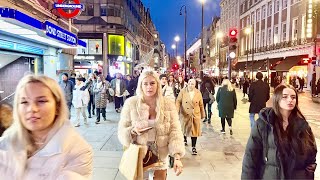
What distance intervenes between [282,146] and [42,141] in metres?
2.20

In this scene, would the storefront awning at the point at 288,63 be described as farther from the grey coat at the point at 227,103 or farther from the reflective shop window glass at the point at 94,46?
the grey coat at the point at 227,103

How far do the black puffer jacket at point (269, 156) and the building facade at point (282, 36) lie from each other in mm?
31562

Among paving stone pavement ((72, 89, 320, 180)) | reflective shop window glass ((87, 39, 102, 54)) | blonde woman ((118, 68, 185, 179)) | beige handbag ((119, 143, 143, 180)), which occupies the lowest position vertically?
paving stone pavement ((72, 89, 320, 180))

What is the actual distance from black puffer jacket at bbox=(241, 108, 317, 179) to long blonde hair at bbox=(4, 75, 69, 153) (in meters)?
2.00

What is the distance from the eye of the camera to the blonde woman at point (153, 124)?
157 inches

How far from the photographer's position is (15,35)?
41.6ft

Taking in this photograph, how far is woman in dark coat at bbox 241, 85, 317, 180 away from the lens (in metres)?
3.25

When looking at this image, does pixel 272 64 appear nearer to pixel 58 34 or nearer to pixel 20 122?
pixel 58 34

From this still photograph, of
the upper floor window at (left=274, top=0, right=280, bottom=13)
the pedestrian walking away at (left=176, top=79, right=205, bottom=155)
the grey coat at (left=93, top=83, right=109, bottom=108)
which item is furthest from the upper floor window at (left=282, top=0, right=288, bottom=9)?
the pedestrian walking away at (left=176, top=79, right=205, bottom=155)

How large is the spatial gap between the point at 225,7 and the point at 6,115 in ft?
277

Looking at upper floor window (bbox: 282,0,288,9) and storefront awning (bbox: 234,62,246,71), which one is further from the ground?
upper floor window (bbox: 282,0,288,9)

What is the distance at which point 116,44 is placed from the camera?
4647 cm

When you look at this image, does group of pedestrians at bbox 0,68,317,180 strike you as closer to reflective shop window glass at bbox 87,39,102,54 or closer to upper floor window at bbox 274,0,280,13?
reflective shop window glass at bbox 87,39,102,54

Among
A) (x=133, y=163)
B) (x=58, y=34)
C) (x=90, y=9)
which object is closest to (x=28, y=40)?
(x=58, y=34)
